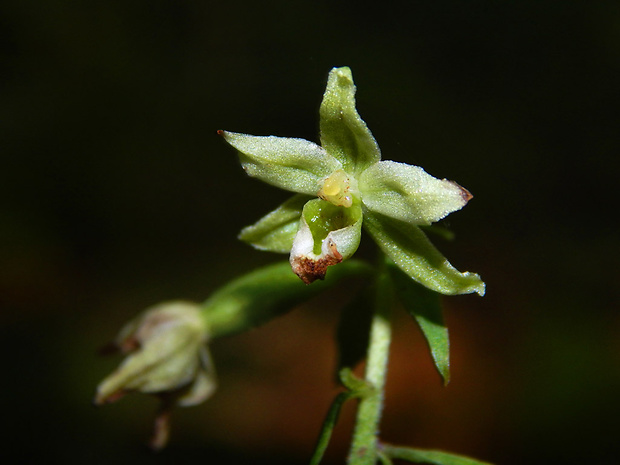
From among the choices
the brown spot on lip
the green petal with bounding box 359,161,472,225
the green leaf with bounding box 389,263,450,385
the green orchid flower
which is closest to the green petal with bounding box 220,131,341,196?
the green orchid flower

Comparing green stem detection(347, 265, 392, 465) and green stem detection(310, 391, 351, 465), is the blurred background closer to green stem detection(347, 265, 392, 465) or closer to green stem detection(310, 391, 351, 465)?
green stem detection(347, 265, 392, 465)

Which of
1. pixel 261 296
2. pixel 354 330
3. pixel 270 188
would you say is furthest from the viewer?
pixel 270 188

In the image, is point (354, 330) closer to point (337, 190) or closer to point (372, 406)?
point (372, 406)

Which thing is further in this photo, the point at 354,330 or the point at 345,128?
the point at 354,330

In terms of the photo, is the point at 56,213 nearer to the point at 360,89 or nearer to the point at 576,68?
the point at 360,89

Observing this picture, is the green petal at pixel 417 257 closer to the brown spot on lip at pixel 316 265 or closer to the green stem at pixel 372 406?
the brown spot on lip at pixel 316 265

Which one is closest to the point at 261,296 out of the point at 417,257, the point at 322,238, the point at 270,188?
the point at 322,238
